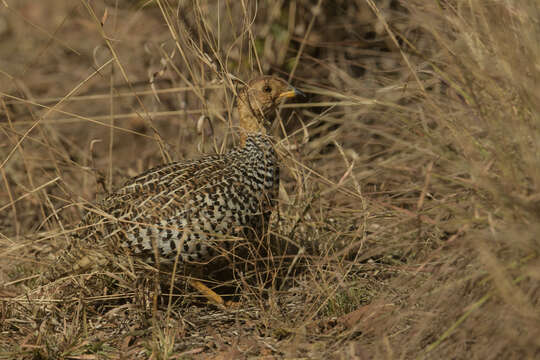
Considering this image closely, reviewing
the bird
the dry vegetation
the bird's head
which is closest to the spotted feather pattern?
the bird

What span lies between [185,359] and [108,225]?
0.98 m

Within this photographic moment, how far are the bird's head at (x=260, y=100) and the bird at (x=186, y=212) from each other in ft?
0.31

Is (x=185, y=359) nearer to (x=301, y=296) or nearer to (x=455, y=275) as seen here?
(x=301, y=296)

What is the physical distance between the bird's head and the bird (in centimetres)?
9

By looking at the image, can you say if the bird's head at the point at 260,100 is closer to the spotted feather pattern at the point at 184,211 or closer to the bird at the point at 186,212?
the bird at the point at 186,212

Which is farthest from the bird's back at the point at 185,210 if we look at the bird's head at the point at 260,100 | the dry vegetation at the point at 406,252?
the bird's head at the point at 260,100

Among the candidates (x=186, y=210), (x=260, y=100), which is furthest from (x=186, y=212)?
(x=260, y=100)

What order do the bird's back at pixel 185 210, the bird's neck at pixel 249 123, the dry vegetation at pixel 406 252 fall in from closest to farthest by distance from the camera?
the dry vegetation at pixel 406 252 → the bird's back at pixel 185 210 → the bird's neck at pixel 249 123

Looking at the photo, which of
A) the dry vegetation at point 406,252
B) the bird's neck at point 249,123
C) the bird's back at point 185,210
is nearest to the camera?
the dry vegetation at point 406,252

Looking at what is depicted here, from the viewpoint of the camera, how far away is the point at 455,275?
2.66m

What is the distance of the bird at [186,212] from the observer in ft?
11.3

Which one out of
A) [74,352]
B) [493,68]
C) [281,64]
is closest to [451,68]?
[493,68]

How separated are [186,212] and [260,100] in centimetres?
107

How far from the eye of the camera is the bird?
344 cm
